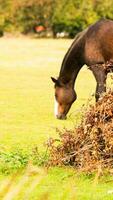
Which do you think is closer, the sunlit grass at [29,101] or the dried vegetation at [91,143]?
the dried vegetation at [91,143]

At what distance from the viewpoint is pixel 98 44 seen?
13602 millimetres

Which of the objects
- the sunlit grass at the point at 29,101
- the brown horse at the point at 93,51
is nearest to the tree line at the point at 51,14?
the sunlit grass at the point at 29,101

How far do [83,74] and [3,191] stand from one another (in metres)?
25.7

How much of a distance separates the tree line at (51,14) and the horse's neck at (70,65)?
63.5m

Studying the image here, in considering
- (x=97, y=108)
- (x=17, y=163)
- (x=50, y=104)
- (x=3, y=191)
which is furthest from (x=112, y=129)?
(x=50, y=104)

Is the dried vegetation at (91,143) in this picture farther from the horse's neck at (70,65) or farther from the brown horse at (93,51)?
the horse's neck at (70,65)

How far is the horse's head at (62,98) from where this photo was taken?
14.0 m

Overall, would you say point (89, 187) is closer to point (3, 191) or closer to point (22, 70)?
point (3, 191)

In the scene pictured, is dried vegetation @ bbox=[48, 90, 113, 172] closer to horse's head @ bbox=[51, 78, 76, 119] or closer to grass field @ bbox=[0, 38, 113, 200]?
grass field @ bbox=[0, 38, 113, 200]

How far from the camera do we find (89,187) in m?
6.99

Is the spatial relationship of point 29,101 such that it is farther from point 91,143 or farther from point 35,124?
point 91,143

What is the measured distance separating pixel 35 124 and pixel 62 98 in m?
1.03

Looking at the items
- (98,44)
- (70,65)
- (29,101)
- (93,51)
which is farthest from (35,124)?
(29,101)

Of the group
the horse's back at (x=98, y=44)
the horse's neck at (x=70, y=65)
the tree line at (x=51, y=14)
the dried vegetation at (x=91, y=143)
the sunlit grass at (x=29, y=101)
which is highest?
the dried vegetation at (x=91, y=143)
